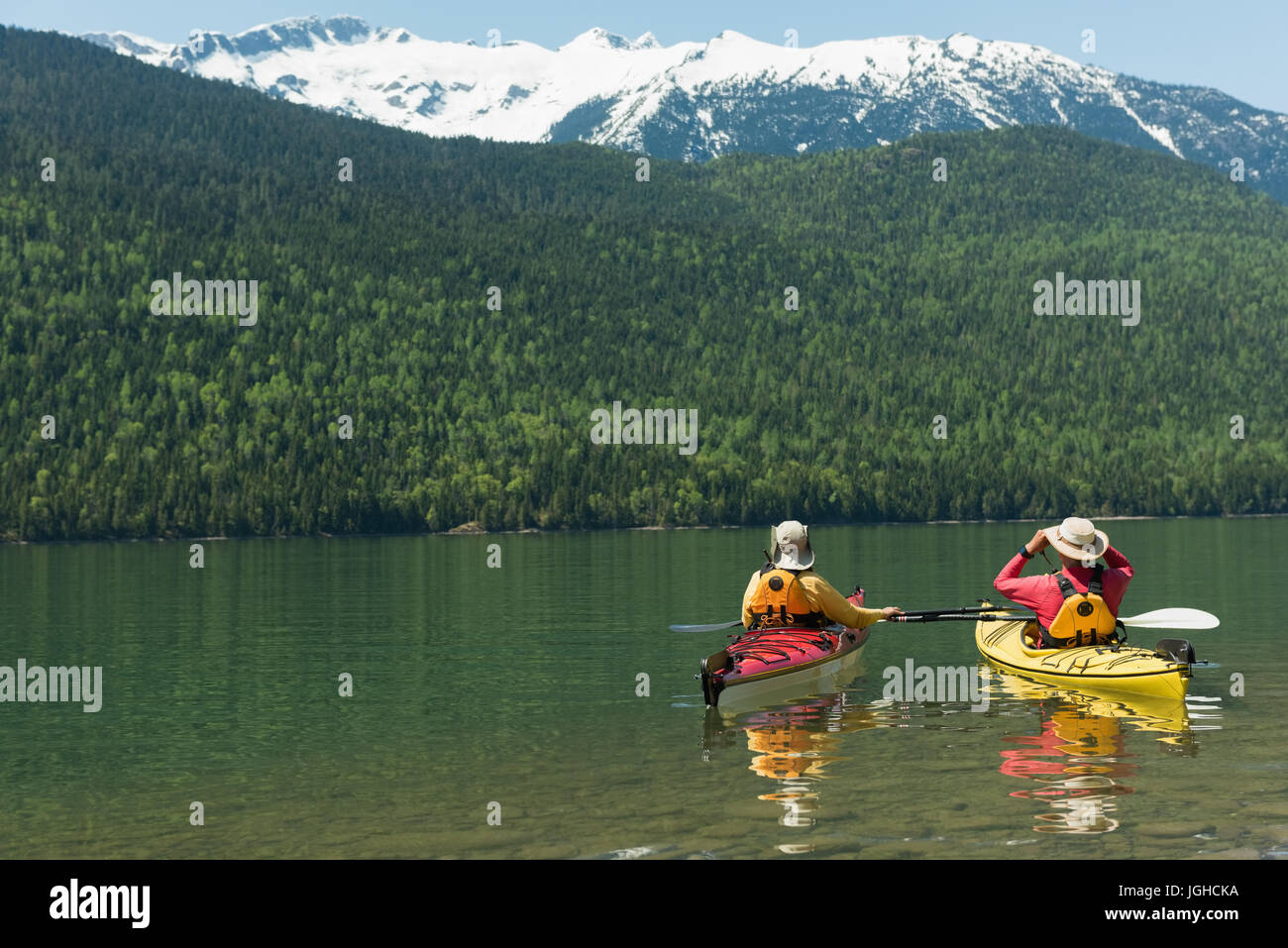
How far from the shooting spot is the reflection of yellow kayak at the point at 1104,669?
35844mm

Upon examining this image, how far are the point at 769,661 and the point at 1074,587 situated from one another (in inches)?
304

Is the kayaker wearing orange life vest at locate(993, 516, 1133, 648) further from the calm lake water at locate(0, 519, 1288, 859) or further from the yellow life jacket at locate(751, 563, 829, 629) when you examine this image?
the yellow life jacket at locate(751, 563, 829, 629)

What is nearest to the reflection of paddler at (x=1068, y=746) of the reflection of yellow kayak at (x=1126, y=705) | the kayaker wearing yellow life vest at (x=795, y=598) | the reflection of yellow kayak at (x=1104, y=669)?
the reflection of yellow kayak at (x=1126, y=705)

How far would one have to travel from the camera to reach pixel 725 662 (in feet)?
118

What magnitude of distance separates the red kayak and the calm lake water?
0.66 meters

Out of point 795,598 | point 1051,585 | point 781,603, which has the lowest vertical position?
point 781,603

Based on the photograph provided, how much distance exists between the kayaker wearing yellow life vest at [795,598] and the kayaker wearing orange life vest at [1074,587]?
394cm

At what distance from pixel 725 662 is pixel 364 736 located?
8431 millimetres

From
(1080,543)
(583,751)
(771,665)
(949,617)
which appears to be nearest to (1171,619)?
(1080,543)

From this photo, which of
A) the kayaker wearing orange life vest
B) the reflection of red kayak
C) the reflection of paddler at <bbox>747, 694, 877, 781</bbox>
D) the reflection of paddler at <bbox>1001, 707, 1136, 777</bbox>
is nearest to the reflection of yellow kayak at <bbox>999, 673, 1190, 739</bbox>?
the reflection of paddler at <bbox>1001, 707, 1136, 777</bbox>

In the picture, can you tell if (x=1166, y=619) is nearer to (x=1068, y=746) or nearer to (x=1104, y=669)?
(x=1104, y=669)

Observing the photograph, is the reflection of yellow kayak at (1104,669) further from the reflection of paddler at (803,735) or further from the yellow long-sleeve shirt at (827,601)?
the reflection of paddler at (803,735)

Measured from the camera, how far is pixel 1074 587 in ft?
124
